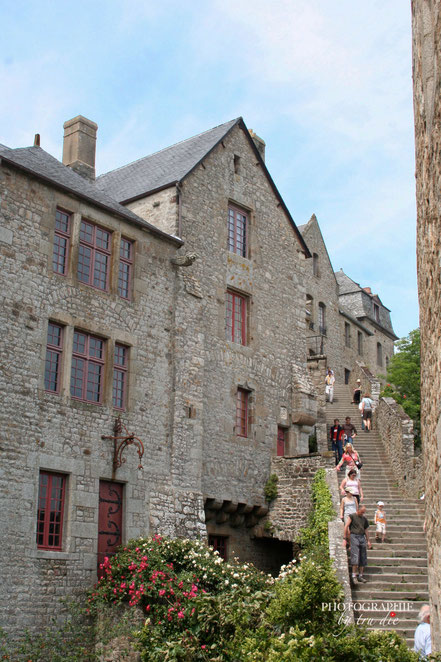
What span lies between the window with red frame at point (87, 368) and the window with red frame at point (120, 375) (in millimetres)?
375

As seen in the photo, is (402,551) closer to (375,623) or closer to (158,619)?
(375,623)

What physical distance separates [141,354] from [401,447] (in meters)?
7.10

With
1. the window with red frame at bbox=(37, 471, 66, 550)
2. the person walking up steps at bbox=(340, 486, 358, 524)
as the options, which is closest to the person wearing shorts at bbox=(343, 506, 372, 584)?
the person walking up steps at bbox=(340, 486, 358, 524)

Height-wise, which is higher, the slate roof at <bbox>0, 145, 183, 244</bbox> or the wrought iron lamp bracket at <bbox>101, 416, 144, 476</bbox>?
the slate roof at <bbox>0, 145, 183, 244</bbox>

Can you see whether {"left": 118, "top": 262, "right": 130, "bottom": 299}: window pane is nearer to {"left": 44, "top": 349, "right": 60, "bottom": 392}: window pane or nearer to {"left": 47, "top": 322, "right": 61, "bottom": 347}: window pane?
{"left": 47, "top": 322, "right": 61, "bottom": 347}: window pane

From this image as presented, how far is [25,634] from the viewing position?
43.9ft

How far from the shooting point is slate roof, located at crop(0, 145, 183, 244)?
15634 millimetres

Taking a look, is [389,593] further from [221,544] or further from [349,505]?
[221,544]

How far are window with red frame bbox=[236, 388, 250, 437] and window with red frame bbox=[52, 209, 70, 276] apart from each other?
6.24 meters

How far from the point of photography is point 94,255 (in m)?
16.7

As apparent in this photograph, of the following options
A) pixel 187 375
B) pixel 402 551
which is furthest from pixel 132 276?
pixel 402 551

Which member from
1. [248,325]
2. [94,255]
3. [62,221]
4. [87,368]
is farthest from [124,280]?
[248,325]

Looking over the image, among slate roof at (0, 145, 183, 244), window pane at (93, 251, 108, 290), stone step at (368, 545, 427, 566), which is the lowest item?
stone step at (368, 545, 427, 566)

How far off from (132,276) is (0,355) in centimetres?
416
